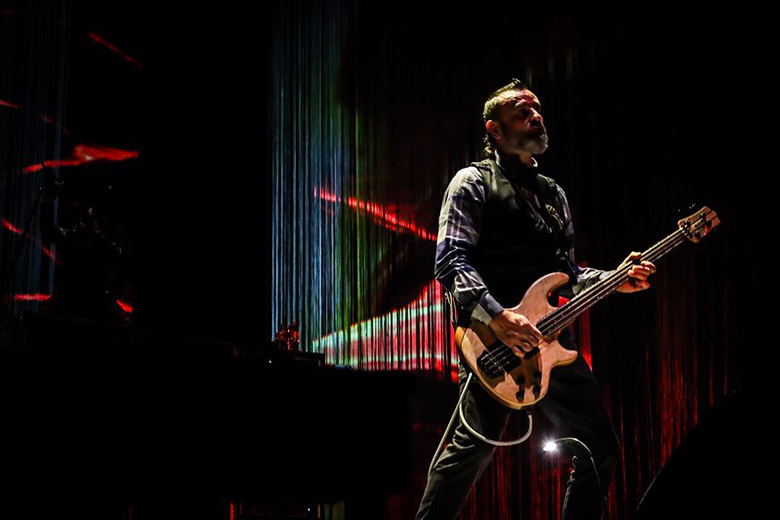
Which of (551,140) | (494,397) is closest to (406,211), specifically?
(551,140)

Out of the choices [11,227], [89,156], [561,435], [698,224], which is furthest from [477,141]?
[11,227]

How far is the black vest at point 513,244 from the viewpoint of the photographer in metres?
2.89

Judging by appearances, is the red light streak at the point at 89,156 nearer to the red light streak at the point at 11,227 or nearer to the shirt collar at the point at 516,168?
the red light streak at the point at 11,227

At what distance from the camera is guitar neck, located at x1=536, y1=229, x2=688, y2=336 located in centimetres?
275

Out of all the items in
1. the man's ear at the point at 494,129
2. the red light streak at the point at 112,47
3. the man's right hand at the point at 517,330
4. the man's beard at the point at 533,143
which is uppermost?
the red light streak at the point at 112,47

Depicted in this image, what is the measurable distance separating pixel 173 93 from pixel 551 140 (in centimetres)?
278

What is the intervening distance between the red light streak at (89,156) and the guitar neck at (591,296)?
4.14m

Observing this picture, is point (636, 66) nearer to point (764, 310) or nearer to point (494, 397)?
point (764, 310)

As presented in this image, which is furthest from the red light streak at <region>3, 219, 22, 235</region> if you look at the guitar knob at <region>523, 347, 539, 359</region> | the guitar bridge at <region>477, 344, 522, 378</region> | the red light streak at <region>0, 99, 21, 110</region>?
the guitar knob at <region>523, 347, 539, 359</region>

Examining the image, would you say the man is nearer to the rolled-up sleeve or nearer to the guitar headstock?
the rolled-up sleeve

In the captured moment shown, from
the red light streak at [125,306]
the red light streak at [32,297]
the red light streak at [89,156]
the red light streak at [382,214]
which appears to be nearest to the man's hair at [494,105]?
the red light streak at [382,214]

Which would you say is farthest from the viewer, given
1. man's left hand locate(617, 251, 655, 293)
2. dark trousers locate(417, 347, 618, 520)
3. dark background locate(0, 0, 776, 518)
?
dark background locate(0, 0, 776, 518)

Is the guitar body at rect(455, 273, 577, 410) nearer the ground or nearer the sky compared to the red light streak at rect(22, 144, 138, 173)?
nearer the ground

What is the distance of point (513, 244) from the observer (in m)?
2.94
